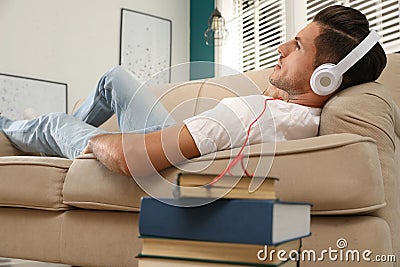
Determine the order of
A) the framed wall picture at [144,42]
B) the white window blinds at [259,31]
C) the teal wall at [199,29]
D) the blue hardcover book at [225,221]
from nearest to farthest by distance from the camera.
A: the blue hardcover book at [225,221] < the white window blinds at [259,31] < the framed wall picture at [144,42] < the teal wall at [199,29]

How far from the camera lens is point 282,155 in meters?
1.16

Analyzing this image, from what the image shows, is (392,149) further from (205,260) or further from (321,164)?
(205,260)

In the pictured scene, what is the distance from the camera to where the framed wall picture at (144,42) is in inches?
162

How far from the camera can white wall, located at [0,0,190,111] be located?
11.7ft

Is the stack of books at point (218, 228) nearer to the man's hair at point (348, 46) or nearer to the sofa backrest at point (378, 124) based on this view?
the sofa backrest at point (378, 124)

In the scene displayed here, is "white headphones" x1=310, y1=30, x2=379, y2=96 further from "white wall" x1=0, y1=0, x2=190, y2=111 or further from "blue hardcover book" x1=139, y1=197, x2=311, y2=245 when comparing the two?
"white wall" x1=0, y1=0, x2=190, y2=111

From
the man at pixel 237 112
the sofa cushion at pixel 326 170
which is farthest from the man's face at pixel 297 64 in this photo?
the sofa cushion at pixel 326 170

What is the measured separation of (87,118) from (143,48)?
215cm

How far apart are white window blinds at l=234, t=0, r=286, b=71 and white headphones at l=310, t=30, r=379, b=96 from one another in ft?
7.18

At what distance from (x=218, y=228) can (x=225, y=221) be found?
13 millimetres

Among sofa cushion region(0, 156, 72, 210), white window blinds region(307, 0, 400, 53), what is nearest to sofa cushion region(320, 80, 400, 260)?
sofa cushion region(0, 156, 72, 210)

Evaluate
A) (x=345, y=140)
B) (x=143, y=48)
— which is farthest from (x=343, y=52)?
(x=143, y=48)

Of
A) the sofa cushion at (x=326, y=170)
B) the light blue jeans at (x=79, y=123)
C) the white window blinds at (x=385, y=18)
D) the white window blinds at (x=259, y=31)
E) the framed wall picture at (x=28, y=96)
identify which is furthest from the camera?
the white window blinds at (x=259, y=31)

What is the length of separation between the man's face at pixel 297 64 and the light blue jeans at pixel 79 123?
497mm
